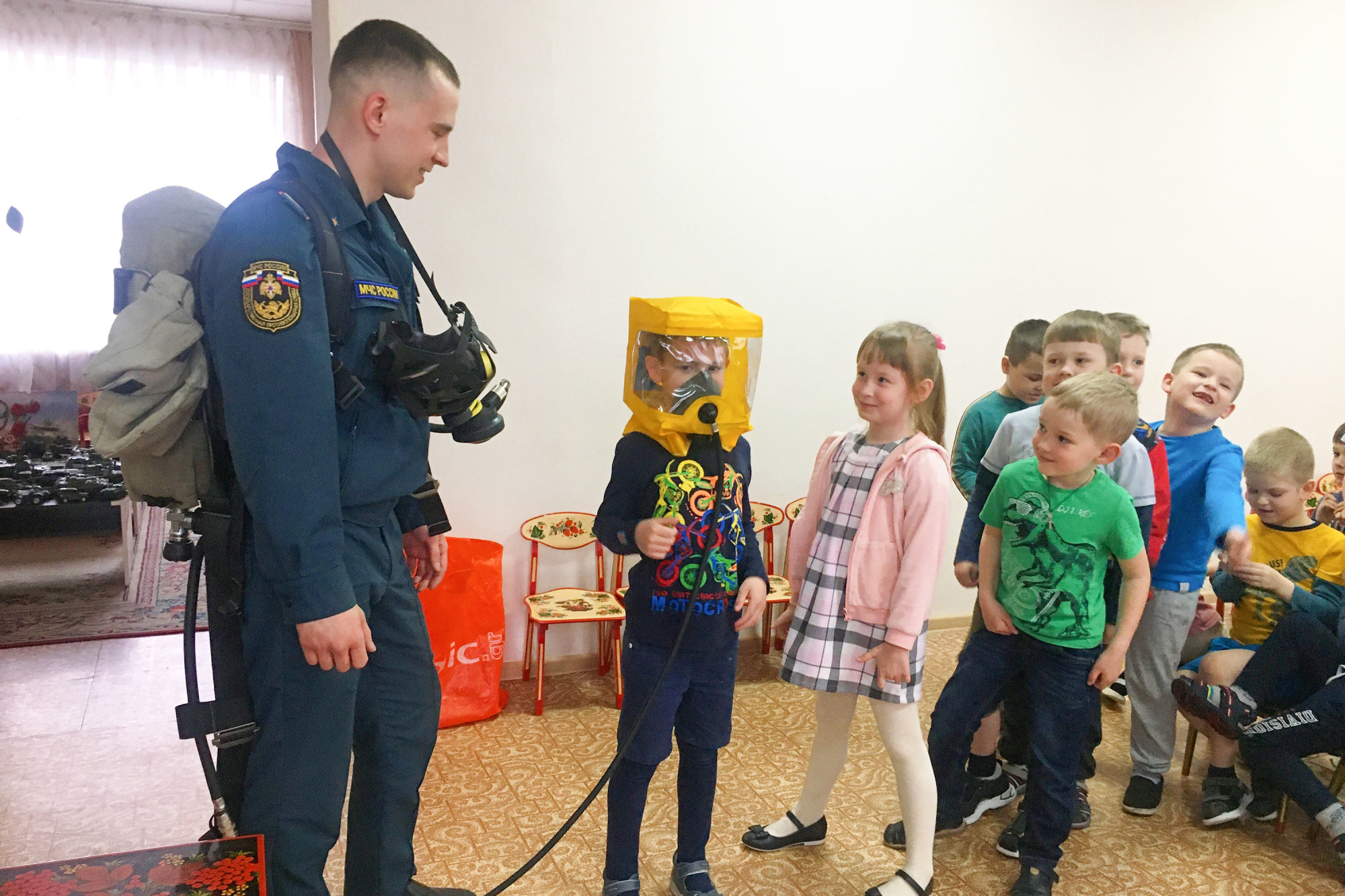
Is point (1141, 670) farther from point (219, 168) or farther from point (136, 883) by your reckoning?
point (219, 168)

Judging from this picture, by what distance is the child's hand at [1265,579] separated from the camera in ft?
8.15

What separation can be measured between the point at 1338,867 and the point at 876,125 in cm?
268

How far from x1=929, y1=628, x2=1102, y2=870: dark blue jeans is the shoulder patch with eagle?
64.6 inches

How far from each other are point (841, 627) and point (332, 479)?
1.12 metres

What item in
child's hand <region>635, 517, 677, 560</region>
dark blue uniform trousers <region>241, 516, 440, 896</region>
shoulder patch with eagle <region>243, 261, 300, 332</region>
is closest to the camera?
shoulder patch with eagle <region>243, 261, 300, 332</region>

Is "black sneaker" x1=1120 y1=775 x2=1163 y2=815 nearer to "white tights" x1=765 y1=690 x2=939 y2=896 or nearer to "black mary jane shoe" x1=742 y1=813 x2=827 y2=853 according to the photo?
"white tights" x1=765 y1=690 x2=939 y2=896

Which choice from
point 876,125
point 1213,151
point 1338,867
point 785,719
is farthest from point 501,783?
point 1213,151

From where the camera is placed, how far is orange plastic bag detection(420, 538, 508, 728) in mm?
2908

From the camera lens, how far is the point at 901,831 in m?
2.34

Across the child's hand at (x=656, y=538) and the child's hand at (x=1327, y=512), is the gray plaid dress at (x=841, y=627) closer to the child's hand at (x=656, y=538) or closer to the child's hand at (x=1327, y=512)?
the child's hand at (x=656, y=538)

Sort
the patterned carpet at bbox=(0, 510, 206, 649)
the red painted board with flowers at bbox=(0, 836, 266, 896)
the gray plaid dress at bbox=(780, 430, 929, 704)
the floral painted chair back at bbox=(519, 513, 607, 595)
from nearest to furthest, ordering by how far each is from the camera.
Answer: the red painted board with flowers at bbox=(0, 836, 266, 896)
the gray plaid dress at bbox=(780, 430, 929, 704)
the floral painted chair back at bbox=(519, 513, 607, 595)
the patterned carpet at bbox=(0, 510, 206, 649)

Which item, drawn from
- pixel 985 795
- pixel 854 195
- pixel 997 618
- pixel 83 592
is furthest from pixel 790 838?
pixel 83 592

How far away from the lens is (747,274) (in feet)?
11.3

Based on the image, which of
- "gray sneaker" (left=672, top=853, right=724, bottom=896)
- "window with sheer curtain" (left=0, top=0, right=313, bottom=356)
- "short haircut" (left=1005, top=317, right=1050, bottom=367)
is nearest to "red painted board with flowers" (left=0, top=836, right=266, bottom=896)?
"gray sneaker" (left=672, top=853, right=724, bottom=896)
